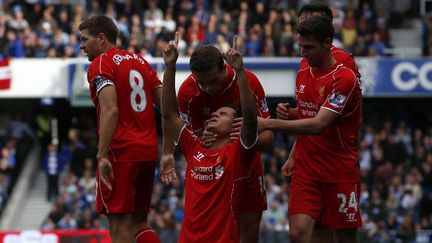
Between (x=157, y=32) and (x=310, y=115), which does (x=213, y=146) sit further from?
(x=157, y=32)

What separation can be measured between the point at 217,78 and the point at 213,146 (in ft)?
1.72

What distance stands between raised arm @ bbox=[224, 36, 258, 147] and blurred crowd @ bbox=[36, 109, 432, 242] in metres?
10.7

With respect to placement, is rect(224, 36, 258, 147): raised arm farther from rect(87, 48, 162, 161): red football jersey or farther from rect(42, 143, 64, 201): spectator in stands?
rect(42, 143, 64, 201): spectator in stands

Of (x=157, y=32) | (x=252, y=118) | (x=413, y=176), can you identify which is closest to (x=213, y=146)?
(x=252, y=118)

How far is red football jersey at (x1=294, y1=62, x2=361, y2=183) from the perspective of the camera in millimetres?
9117

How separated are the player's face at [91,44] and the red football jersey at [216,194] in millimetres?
1684

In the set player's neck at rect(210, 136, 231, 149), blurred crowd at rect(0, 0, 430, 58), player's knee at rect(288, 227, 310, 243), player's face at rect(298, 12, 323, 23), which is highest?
player's face at rect(298, 12, 323, 23)

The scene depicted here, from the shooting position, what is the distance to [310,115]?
Answer: 9258 millimetres

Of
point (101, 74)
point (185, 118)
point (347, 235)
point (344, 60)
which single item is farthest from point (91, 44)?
point (347, 235)

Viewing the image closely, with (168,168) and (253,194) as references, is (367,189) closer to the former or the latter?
(253,194)

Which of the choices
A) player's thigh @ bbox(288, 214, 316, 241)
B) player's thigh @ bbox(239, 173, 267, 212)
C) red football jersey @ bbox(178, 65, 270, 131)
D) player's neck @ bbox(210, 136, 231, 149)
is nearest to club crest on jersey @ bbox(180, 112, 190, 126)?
red football jersey @ bbox(178, 65, 270, 131)

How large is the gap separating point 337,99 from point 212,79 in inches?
43.6

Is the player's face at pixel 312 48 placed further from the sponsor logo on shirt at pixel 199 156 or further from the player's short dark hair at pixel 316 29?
the sponsor logo on shirt at pixel 199 156

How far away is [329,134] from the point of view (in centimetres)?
926
